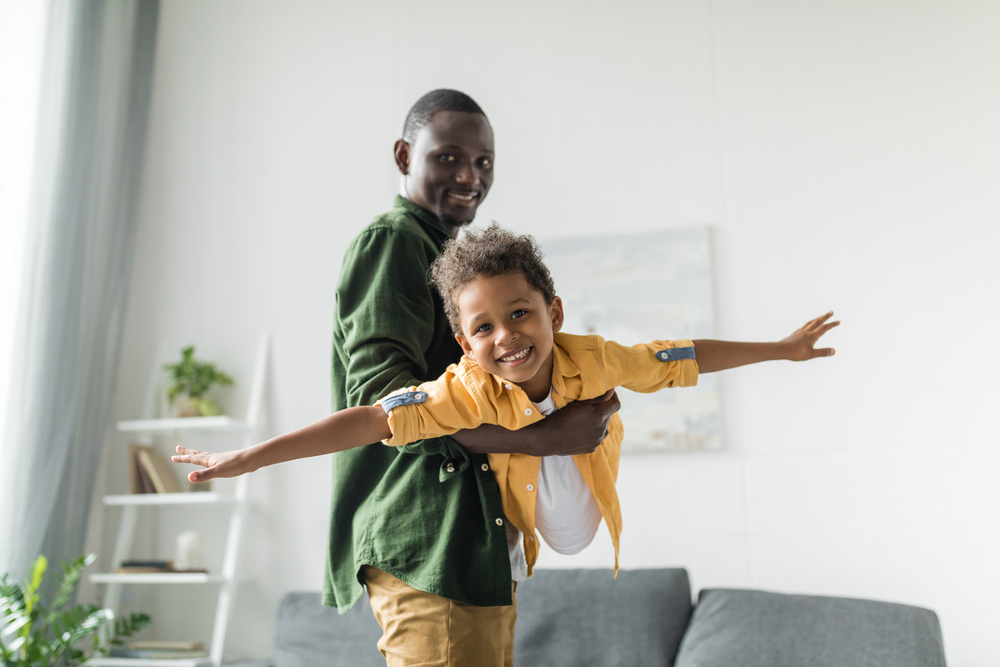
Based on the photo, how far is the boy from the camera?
1107 millimetres

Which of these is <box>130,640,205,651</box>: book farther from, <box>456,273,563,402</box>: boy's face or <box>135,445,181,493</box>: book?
<box>456,273,563,402</box>: boy's face

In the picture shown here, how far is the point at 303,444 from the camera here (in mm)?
1063

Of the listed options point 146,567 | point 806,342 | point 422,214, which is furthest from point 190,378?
point 806,342

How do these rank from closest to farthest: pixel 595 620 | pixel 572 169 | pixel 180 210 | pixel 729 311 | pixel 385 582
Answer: pixel 385 582 → pixel 595 620 → pixel 729 311 → pixel 572 169 → pixel 180 210

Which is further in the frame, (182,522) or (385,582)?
(182,522)

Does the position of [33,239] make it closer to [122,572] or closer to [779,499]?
[122,572]

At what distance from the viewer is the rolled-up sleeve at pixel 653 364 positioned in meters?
1.23

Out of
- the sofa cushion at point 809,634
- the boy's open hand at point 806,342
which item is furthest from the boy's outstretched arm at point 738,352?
the sofa cushion at point 809,634

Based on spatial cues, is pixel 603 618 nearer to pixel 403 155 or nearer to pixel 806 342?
pixel 806 342

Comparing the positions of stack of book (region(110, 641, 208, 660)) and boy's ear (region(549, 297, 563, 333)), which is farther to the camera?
stack of book (region(110, 641, 208, 660))

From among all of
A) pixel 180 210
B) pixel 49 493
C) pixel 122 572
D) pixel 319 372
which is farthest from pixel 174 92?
pixel 122 572

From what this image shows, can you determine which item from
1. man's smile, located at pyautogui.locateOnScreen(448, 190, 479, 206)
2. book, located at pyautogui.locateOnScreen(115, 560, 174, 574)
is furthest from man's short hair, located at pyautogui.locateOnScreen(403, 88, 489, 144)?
book, located at pyautogui.locateOnScreen(115, 560, 174, 574)

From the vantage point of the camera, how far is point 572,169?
2.94 meters

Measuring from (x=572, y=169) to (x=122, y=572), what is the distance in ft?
7.26
